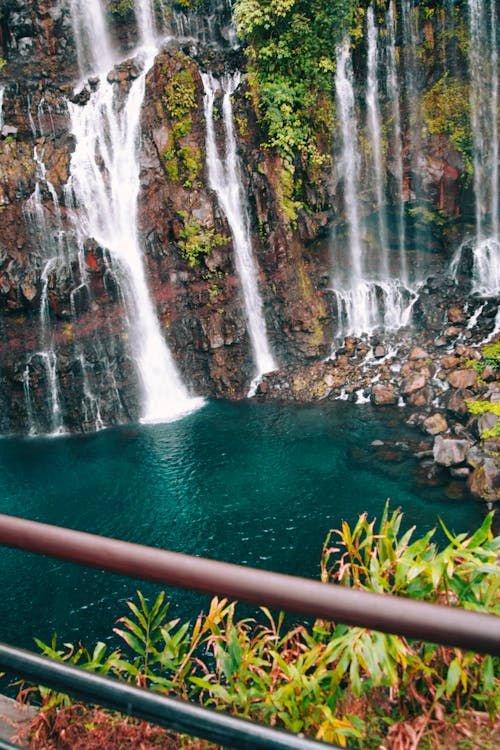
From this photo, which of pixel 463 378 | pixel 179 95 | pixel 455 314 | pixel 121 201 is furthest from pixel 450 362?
pixel 179 95

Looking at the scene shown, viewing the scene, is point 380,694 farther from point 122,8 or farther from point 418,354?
point 122,8

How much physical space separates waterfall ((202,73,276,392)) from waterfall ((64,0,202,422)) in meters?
2.39

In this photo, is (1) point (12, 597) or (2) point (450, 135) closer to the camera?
(1) point (12, 597)

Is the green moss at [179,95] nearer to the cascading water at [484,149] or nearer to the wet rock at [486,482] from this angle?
the cascading water at [484,149]

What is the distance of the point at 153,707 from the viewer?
1.44 m

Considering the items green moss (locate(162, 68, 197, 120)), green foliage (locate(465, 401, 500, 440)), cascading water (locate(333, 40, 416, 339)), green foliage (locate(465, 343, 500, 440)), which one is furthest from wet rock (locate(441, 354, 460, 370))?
green moss (locate(162, 68, 197, 120))

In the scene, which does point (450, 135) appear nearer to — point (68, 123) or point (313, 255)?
point (313, 255)

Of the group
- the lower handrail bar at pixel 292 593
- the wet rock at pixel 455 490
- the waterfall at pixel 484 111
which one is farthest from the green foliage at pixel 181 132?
the lower handrail bar at pixel 292 593

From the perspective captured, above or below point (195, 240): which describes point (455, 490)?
below

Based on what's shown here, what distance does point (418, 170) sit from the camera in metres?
18.2

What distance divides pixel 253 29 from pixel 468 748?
19.4 metres

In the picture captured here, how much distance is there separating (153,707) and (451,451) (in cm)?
1154

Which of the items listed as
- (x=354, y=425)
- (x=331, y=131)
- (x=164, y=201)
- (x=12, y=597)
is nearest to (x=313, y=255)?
(x=331, y=131)

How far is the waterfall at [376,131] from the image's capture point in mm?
17500
